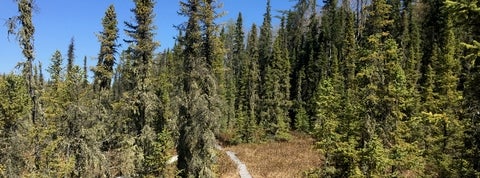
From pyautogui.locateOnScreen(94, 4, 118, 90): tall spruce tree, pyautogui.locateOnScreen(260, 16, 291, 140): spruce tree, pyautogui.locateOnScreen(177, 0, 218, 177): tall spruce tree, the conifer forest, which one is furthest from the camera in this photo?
pyautogui.locateOnScreen(260, 16, 291, 140): spruce tree

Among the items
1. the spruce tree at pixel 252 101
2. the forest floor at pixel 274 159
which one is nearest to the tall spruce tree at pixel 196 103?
the forest floor at pixel 274 159

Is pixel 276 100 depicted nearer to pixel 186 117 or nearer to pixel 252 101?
pixel 252 101

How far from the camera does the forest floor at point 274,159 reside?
115ft

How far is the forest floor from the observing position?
35156 mm

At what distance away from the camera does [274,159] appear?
4309cm

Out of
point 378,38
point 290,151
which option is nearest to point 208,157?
point 378,38

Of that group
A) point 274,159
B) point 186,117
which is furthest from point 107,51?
point 274,159

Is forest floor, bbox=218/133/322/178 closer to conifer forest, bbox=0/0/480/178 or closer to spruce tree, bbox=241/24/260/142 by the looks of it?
spruce tree, bbox=241/24/260/142

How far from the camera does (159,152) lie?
21453 millimetres

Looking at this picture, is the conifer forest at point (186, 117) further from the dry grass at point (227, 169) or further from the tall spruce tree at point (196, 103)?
the dry grass at point (227, 169)

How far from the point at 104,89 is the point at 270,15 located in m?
68.7

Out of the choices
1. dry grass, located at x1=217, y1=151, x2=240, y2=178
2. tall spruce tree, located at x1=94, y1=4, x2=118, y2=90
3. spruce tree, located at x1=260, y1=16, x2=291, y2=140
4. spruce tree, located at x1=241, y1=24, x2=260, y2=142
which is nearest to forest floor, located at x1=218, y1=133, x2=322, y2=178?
dry grass, located at x1=217, y1=151, x2=240, y2=178

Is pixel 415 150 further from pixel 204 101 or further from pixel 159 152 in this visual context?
pixel 159 152

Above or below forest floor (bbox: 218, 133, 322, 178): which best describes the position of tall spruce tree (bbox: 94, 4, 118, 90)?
above
